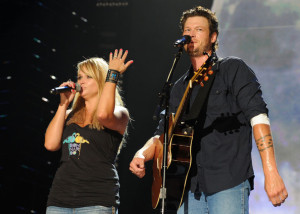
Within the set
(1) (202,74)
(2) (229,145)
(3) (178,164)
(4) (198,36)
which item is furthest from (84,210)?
(4) (198,36)

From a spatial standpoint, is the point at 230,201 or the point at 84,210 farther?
the point at 84,210

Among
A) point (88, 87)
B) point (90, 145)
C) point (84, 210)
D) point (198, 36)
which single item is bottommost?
point (84, 210)

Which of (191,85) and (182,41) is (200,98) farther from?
(182,41)

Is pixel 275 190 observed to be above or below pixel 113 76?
below

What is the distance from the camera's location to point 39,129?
176 inches

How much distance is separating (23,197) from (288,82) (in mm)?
2949

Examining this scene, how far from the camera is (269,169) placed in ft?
6.65

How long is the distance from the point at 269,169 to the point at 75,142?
4.44ft

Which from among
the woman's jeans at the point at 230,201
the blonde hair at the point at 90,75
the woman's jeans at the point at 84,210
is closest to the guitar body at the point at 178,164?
the woman's jeans at the point at 230,201

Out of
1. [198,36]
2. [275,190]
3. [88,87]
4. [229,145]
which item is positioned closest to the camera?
[275,190]

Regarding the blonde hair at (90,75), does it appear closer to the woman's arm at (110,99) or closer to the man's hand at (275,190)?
the woman's arm at (110,99)

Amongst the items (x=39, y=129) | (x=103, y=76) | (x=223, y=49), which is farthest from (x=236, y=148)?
(x=39, y=129)

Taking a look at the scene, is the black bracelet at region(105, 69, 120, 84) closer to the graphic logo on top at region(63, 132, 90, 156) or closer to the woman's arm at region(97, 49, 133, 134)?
the woman's arm at region(97, 49, 133, 134)

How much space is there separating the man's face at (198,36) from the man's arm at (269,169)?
0.74 metres
